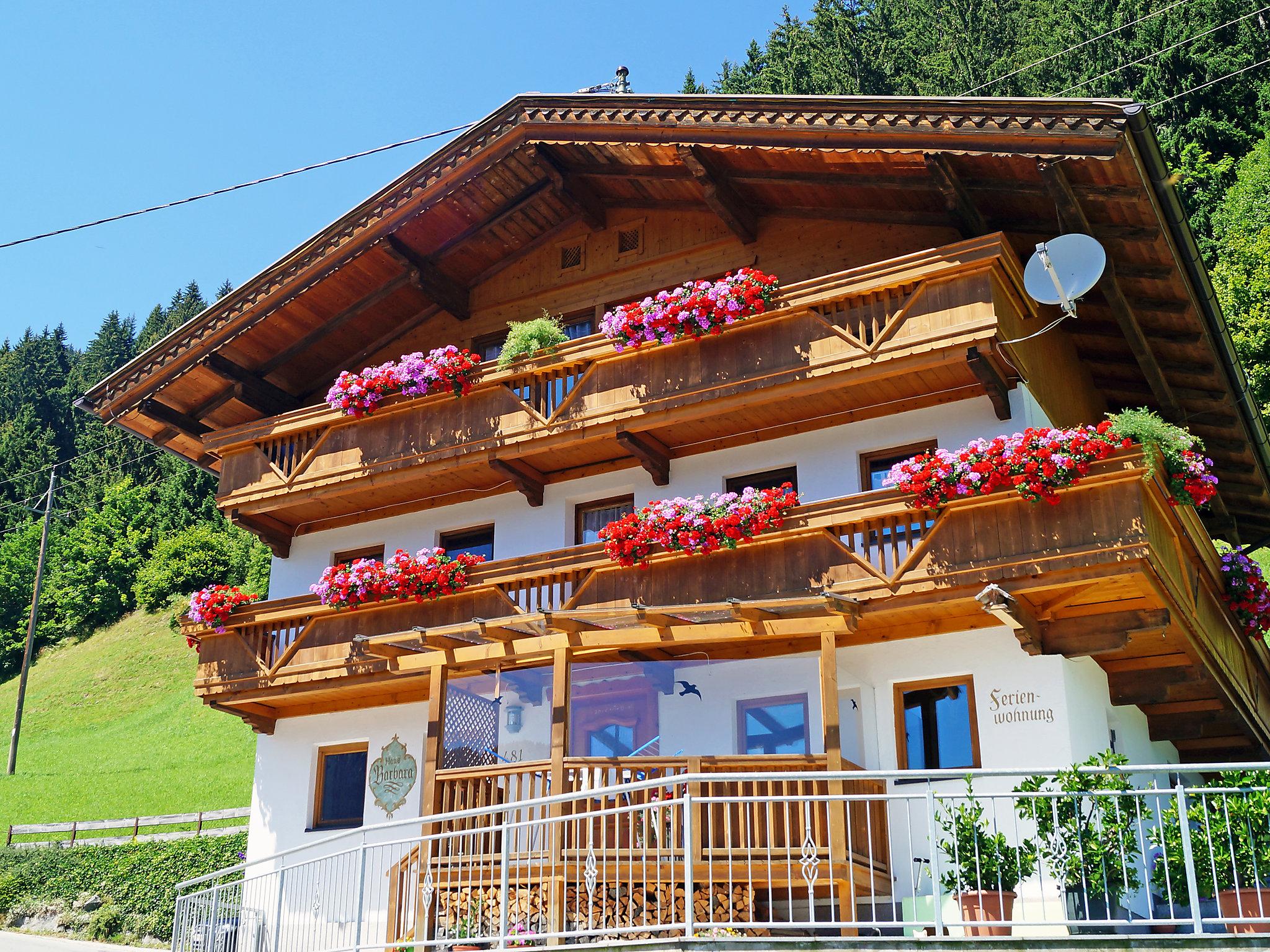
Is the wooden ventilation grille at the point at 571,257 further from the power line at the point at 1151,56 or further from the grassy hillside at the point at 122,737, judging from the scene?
the power line at the point at 1151,56

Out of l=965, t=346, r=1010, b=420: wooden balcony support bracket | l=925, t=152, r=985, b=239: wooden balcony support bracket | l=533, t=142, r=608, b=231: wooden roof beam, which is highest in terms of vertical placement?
l=533, t=142, r=608, b=231: wooden roof beam

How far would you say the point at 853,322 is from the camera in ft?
50.9

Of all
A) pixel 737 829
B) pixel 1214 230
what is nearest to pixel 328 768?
pixel 737 829

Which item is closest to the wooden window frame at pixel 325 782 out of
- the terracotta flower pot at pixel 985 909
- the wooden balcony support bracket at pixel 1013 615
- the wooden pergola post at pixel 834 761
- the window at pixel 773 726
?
the window at pixel 773 726

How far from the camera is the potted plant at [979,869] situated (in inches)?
421

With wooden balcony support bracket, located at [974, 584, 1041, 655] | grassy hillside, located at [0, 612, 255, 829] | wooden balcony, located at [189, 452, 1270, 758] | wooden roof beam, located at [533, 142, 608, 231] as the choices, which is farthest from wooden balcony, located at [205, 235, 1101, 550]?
grassy hillside, located at [0, 612, 255, 829]

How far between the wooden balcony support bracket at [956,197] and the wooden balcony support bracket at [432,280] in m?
7.65

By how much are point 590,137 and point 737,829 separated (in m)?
9.05

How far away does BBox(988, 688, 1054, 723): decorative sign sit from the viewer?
14.1 m

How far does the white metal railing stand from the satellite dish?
16.5ft

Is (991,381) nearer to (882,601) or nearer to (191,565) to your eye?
(882,601)

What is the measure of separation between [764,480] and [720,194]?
12.4ft

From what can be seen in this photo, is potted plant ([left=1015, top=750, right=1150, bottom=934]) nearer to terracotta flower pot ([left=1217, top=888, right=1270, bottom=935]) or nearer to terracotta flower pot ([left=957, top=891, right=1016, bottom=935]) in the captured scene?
terracotta flower pot ([left=957, top=891, right=1016, bottom=935])

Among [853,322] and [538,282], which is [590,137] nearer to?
[538,282]
